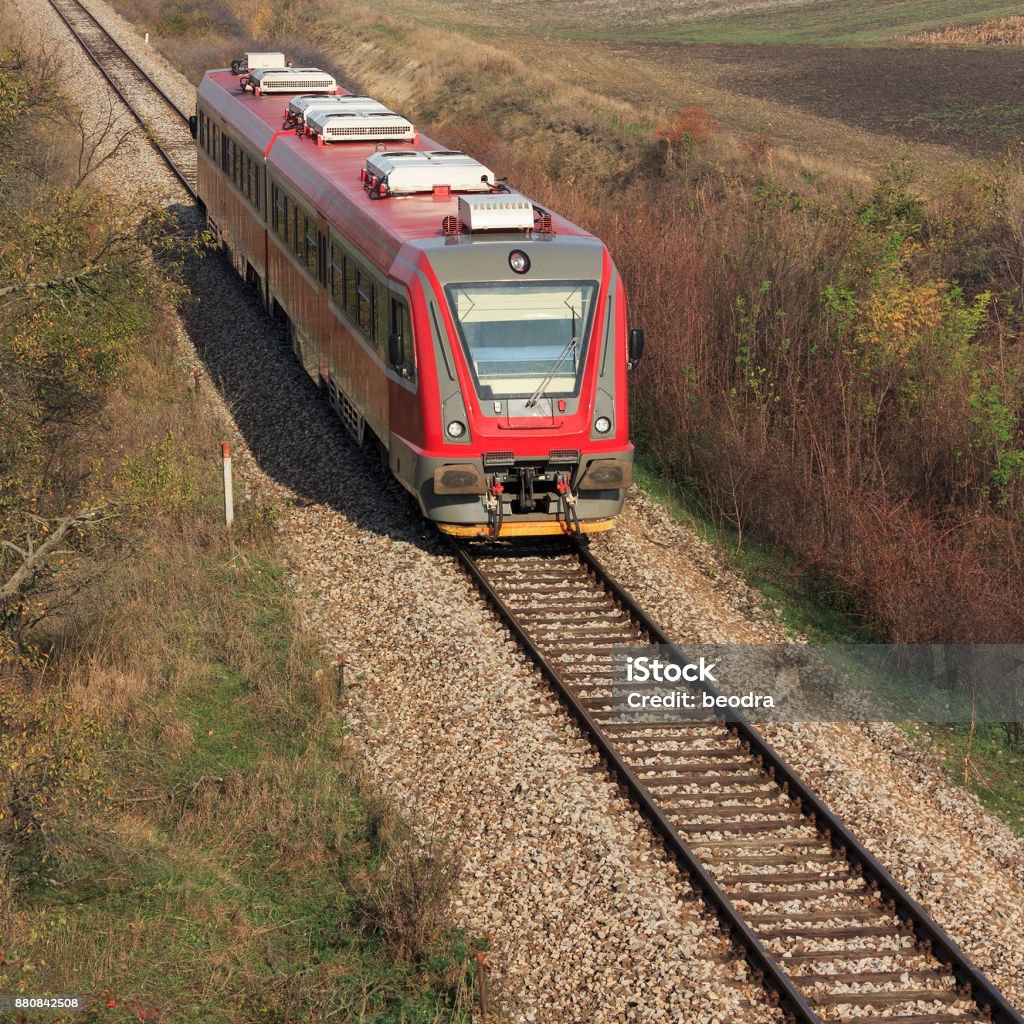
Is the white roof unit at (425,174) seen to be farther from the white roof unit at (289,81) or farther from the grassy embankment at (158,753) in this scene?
the white roof unit at (289,81)

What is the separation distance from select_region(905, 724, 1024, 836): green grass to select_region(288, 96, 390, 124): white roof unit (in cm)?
1242

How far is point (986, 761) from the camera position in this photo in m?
12.0

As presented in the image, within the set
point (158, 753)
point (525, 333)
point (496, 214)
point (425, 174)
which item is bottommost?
point (158, 753)

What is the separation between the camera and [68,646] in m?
13.3

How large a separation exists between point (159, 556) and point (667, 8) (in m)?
73.2

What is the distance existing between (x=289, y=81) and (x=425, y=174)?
9.27 meters

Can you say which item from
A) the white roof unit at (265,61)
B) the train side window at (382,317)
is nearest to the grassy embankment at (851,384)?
the train side window at (382,317)

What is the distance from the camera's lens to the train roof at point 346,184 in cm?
1506

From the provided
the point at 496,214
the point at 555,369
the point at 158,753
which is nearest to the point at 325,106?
the point at 496,214

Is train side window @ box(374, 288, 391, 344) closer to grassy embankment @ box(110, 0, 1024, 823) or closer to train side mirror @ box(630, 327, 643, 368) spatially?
train side mirror @ box(630, 327, 643, 368)

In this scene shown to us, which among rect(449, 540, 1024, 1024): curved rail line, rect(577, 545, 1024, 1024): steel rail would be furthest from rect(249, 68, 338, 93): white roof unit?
rect(577, 545, 1024, 1024): steel rail

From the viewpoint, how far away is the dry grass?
61875 mm

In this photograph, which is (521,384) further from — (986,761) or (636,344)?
(986,761)

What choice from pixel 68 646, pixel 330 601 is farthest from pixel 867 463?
pixel 68 646
